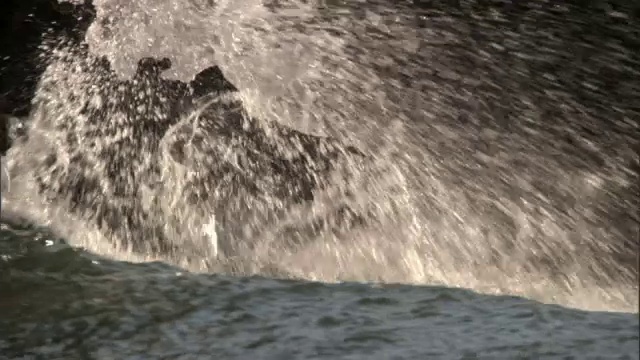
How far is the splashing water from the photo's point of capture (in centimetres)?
219

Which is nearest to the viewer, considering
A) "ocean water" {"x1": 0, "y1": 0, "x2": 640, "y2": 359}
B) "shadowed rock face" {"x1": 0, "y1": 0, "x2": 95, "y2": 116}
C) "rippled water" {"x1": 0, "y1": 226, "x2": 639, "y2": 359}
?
"rippled water" {"x1": 0, "y1": 226, "x2": 639, "y2": 359}

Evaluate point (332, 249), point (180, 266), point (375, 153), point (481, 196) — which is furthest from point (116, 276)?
point (481, 196)

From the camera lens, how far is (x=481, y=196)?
223 centimetres

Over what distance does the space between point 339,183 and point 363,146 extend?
96 mm

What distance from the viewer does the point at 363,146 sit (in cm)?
230

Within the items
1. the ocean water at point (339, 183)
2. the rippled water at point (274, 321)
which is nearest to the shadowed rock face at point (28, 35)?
the ocean water at point (339, 183)

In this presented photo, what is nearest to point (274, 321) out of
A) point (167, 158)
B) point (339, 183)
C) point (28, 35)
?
point (339, 183)

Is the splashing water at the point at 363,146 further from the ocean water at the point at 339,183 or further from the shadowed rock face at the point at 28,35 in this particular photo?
the shadowed rock face at the point at 28,35

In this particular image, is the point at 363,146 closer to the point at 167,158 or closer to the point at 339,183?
the point at 339,183

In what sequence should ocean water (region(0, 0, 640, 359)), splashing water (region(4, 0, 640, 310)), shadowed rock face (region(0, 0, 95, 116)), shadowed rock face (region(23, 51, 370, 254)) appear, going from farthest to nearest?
1. shadowed rock face (region(0, 0, 95, 116))
2. shadowed rock face (region(23, 51, 370, 254))
3. splashing water (region(4, 0, 640, 310))
4. ocean water (region(0, 0, 640, 359))

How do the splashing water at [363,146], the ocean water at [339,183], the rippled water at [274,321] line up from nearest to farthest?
the rippled water at [274,321], the ocean water at [339,183], the splashing water at [363,146]

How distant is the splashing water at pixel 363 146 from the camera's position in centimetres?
219

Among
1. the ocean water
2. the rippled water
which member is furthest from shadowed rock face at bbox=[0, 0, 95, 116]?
the rippled water

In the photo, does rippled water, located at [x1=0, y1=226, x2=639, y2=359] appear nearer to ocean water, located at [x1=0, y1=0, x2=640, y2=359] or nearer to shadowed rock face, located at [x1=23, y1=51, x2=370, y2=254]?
ocean water, located at [x1=0, y1=0, x2=640, y2=359]
